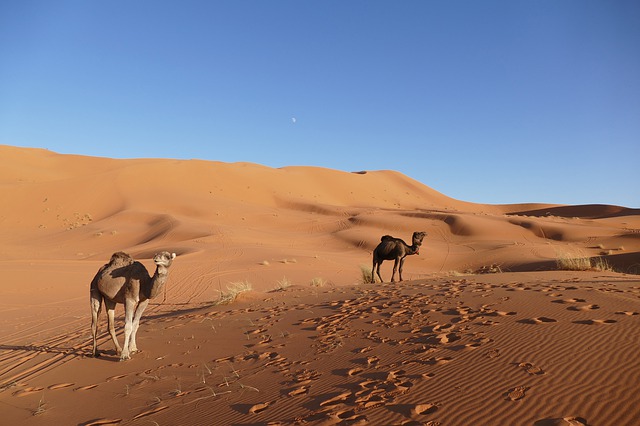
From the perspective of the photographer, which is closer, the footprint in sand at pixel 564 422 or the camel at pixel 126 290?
the footprint in sand at pixel 564 422

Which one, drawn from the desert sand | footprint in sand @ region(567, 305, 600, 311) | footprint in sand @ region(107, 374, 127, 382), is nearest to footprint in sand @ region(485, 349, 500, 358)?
the desert sand

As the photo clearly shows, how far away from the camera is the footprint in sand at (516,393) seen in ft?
13.2

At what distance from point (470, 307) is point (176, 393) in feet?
16.9

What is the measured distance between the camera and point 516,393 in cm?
412

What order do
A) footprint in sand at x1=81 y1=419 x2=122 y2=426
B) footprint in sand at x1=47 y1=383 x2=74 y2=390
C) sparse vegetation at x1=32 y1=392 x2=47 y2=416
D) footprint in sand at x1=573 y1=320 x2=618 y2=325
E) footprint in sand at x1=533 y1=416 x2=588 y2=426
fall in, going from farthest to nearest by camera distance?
1. footprint in sand at x1=47 y1=383 x2=74 y2=390
2. footprint in sand at x1=573 y1=320 x2=618 y2=325
3. sparse vegetation at x1=32 y1=392 x2=47 y2=416
4. footprint in sand at x1=81 y1=419 x2=122 y2=426
5. footprint in sand at x1=533 y1=416 x2=588 y2=426

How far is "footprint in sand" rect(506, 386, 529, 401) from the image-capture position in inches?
159

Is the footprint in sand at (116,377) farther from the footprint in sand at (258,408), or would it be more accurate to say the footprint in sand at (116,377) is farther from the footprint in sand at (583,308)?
the footprint in sand at (583,308)

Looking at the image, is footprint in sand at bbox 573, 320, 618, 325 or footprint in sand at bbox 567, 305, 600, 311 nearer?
footprint in sand at bbox 573, 320, 618, 325

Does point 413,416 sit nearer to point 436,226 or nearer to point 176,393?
point 176,393

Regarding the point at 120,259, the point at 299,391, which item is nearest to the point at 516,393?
the point at 299,391

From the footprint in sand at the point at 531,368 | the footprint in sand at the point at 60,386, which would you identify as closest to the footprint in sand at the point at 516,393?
the footprint in sand at the point at 531,368

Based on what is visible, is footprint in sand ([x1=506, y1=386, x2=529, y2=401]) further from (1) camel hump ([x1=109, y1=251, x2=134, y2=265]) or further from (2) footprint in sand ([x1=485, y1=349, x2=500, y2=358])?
(1) camel hump ([x1=109, y1=251, x2=134, y2=265])

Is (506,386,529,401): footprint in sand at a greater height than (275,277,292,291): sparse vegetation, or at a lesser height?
greater

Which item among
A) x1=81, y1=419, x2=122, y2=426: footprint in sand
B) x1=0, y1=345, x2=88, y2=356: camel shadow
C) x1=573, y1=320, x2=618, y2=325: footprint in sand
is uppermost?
x1=573, y1=320, x2=618, y2=325: footprint in sand
